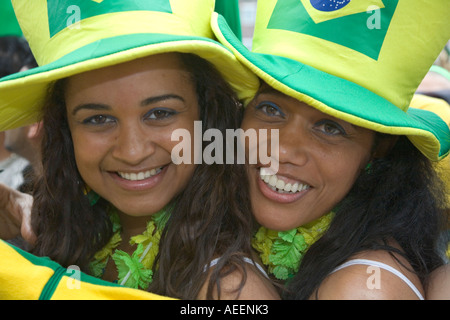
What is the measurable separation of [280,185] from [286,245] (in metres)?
0.21

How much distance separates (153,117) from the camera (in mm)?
1580

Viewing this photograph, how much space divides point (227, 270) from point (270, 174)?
36 centimetres

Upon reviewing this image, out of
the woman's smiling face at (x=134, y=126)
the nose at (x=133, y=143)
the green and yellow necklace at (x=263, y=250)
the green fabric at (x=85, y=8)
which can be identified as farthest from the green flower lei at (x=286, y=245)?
the green fabric at (x=85, y=8)

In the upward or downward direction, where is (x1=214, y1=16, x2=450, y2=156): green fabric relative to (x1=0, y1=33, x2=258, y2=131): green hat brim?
downward

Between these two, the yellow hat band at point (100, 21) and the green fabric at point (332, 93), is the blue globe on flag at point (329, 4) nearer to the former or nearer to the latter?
the green fabric at point (332, 93)

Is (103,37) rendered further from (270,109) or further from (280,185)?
(280,185)

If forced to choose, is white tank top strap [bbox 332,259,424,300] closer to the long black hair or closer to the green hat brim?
the long black hair

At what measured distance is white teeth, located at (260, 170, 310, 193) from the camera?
1665 mm

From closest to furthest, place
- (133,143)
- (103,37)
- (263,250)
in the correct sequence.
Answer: (103,37)
(133,143)
(263,250)

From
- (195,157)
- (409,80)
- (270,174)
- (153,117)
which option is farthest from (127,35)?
(409,80)

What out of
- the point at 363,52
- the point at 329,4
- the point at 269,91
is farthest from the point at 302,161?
the point at 329,4

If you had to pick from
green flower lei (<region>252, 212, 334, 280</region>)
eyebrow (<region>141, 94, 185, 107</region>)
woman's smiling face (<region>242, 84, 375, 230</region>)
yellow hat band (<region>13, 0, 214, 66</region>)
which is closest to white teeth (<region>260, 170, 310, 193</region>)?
woman's smiling face (<region>242, 84, 375, 230</region>)

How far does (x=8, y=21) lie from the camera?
332 cm

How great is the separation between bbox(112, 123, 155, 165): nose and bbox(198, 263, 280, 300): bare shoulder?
411 millimetres
